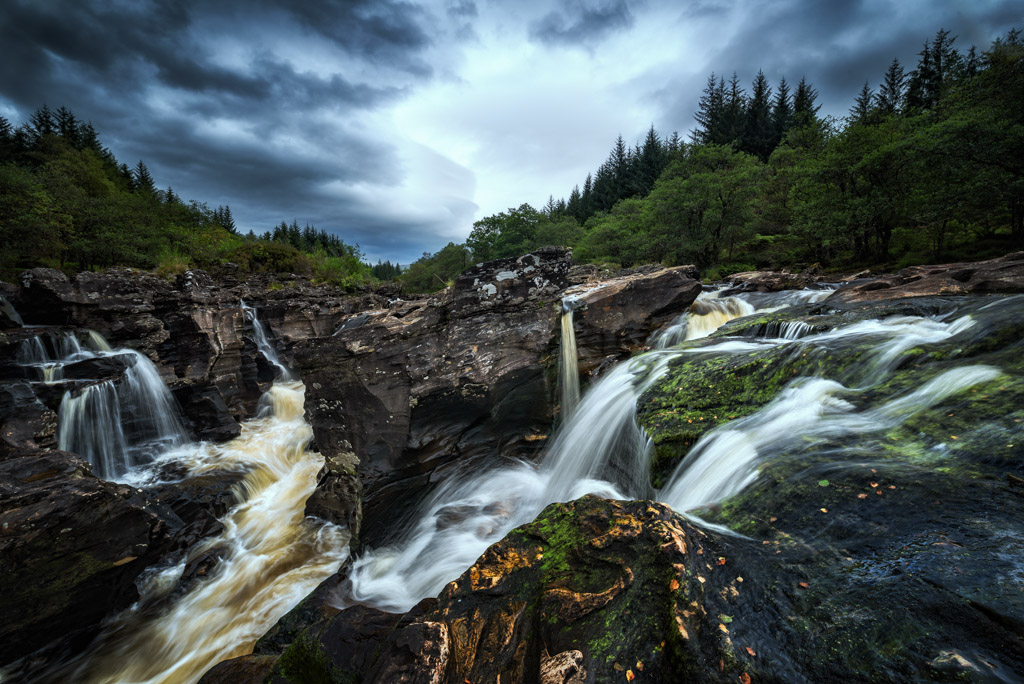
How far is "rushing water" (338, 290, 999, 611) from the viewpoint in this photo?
3721 mm

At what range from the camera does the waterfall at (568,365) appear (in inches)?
320

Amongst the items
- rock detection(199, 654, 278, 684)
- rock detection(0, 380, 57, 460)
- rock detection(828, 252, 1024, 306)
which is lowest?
rock detection(199, 654, 278, 684)

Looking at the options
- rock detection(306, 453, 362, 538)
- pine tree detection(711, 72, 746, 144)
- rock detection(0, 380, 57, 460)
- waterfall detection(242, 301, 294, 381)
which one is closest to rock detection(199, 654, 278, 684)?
rock detection(306, 453, 362, 538)

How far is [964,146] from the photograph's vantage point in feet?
48.1

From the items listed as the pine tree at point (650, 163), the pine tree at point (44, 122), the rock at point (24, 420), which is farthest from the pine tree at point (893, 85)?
the pine tree at point (44, 122)

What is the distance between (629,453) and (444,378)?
11.8 feet

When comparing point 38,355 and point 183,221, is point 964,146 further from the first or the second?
point 183,221

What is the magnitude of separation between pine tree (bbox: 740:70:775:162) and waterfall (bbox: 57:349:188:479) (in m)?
59.7

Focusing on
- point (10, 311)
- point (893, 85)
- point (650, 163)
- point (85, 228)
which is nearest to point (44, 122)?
point (85, 228)

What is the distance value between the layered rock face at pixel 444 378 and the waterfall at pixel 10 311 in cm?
1055

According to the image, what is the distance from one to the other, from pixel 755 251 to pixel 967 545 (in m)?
32.2

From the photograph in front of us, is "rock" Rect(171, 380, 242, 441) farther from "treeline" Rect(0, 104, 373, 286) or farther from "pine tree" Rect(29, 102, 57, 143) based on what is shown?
"pine tree" Rect(29, 102, 57, 143)

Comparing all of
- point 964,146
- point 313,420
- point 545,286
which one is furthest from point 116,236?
point 964,146

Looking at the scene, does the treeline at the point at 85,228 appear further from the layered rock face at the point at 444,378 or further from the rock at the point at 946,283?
the rock at the point at 946,283
